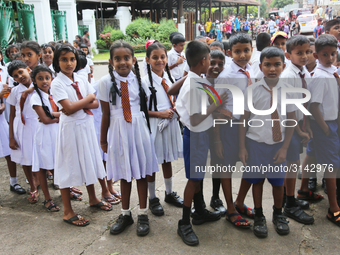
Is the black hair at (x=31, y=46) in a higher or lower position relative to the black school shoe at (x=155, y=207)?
higher

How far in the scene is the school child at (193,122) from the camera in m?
2.47

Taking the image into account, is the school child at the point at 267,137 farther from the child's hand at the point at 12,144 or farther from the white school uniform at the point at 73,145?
the child's hand at the point at 12,144

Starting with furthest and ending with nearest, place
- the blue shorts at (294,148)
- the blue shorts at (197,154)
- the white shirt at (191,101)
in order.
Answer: the blue shorts at (294,148)
the blue shorts at (197,154)
the white shirt at (191,101)

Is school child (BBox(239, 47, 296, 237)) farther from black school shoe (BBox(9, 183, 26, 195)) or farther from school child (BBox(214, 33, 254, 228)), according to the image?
black school shoe (BBox(9, 183, 26, 195))

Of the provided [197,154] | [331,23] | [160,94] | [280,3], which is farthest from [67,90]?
[280,3]

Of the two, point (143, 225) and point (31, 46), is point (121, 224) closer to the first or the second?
point (143, 225)

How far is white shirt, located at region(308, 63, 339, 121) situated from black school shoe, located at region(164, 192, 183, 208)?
5.41 feet

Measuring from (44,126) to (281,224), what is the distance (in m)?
2.54

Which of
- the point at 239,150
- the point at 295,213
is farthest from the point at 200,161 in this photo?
the point at 295,213

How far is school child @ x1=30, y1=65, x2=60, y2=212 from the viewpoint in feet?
10.4

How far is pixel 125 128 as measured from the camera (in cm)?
277

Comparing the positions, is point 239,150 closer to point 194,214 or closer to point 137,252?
point 194,214

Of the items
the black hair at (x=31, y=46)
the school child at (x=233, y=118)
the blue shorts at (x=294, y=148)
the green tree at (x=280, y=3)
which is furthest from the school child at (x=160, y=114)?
the green tree at (x=280, y=3)

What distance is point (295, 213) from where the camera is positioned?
9.52 feet
